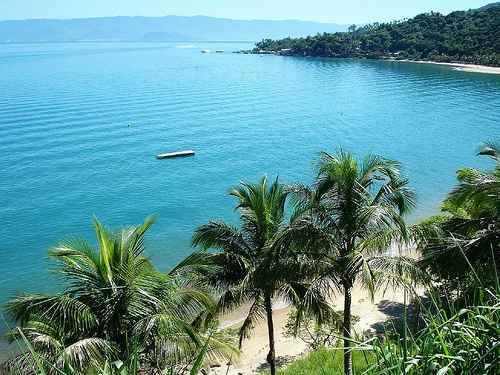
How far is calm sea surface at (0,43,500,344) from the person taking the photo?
39.3 m

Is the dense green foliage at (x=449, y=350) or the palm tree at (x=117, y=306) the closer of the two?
the dense green foliage at (x=449, y=350)

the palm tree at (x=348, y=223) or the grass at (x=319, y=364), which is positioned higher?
the palm tree at (x=348, y=223)

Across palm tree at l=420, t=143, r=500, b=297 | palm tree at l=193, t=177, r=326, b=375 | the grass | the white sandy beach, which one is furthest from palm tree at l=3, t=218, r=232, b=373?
the white sandy beach

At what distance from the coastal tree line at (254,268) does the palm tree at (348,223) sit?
1.2 inches

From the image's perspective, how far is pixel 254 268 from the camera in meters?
15.1

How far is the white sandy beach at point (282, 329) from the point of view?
2064cm

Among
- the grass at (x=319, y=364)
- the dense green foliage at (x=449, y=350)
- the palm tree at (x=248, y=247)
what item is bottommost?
the grass at (x=319, y=364)

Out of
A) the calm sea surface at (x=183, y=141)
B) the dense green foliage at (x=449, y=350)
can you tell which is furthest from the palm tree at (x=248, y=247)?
the calm sea surface at (x=183, y=141)

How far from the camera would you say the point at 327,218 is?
46.3 ft

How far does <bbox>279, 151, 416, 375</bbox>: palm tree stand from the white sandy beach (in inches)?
238

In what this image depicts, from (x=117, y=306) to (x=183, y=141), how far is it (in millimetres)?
49518

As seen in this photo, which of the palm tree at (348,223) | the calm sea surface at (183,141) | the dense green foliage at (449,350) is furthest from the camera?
the calm sea surface at (183,141)

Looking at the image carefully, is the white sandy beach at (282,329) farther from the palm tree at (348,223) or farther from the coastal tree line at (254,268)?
the palm tree at (348,223)

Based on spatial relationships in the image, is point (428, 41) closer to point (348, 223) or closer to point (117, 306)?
point (348, 223)
